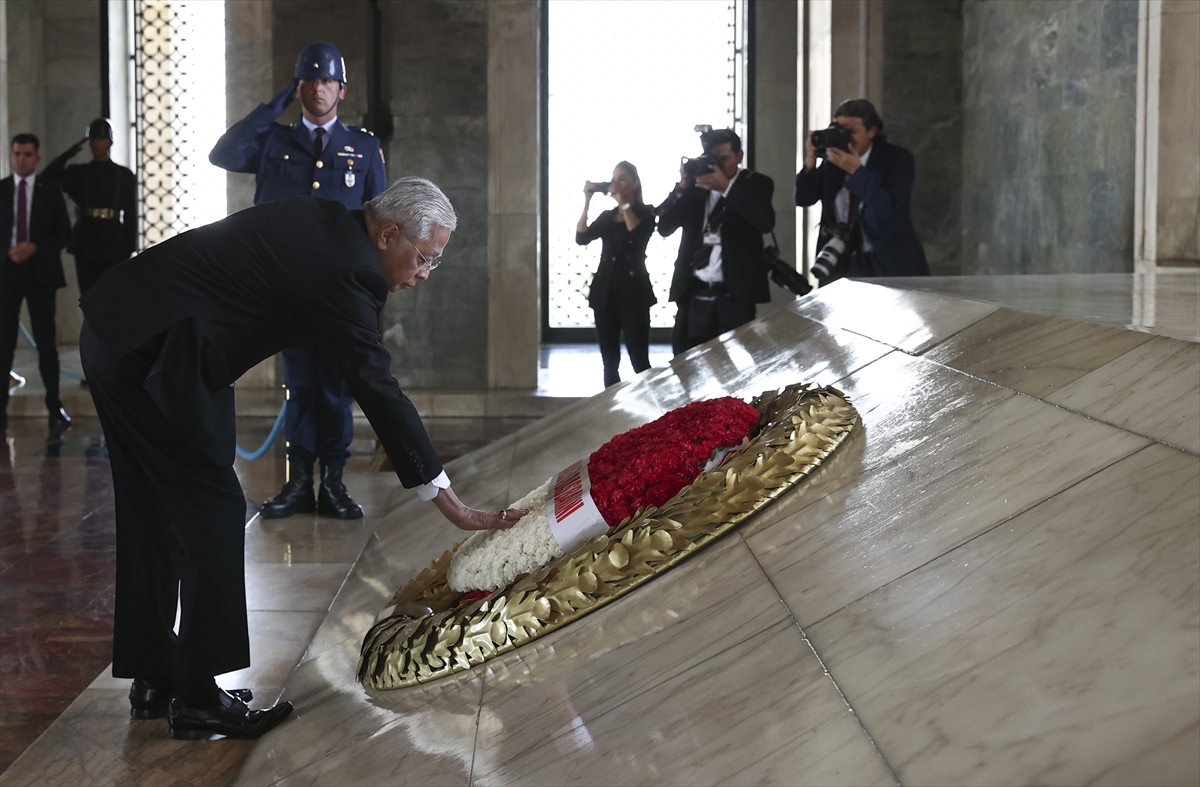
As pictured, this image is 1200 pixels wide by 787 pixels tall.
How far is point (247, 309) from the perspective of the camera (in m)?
2.56

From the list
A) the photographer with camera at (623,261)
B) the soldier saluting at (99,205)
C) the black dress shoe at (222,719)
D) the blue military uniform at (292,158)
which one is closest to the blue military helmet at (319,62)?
the blue military uniform at (292,158)

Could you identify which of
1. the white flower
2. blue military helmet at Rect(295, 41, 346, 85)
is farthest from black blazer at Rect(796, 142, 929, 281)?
the white flower

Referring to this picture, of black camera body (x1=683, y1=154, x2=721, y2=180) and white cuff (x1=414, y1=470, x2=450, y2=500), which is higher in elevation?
black camera body (x1=683, y1=154, x2=721, y2=180)

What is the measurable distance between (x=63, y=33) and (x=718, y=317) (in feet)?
27.1

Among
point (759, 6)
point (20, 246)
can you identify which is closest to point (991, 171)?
point (759, 6)

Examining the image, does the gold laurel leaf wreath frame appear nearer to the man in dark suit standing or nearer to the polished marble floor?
the polished marble floor

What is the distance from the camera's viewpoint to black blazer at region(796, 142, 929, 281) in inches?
201

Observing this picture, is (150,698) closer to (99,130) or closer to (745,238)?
(745,238)

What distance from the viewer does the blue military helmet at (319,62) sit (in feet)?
15.3

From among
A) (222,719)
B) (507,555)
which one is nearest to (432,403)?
(507,555)

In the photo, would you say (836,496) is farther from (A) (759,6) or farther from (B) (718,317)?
(A) (759,6)

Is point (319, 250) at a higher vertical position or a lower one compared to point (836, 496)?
higher

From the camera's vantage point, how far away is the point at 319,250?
2512 mm

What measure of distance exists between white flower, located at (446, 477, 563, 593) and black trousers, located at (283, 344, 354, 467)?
2.07m
